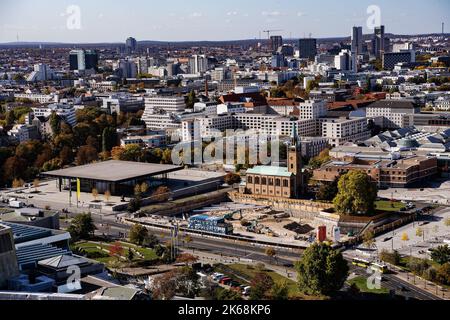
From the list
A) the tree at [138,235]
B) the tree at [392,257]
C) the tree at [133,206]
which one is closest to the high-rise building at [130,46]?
the tree at [133,206]

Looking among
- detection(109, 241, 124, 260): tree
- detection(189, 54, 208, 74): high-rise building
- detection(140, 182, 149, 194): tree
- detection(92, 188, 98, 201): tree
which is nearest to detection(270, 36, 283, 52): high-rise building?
detection(189, 54, 208, 74): high-rise building

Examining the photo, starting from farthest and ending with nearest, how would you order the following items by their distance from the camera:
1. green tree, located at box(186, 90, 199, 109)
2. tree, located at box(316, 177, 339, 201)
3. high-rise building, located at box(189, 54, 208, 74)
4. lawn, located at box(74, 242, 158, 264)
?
high-rise building, located at box(189, 54, 208, 74) → green tree, located at box(186, 90, 199, 109) → tree, located at box(316, 177, 339, 201) → lawn, located at box(74, 242, 158, 264)

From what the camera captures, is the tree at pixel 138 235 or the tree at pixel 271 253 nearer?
the tree at pixel 271 253

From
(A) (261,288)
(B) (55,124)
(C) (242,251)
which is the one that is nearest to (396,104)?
(B) (55,124)

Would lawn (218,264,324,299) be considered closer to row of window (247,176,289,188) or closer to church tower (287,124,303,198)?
row of window (247,176,289,188)

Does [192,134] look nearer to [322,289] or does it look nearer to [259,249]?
[259,249]

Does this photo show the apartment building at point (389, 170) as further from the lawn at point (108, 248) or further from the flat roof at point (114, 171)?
the lawn at point (108, 248)
